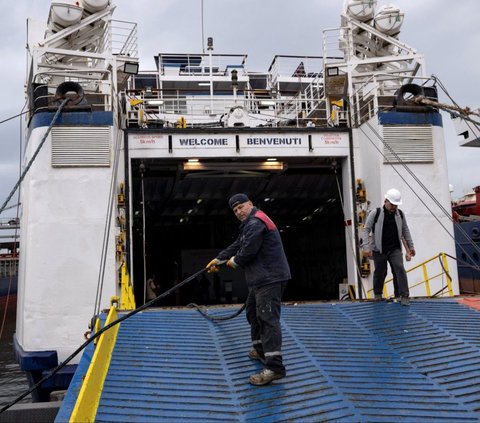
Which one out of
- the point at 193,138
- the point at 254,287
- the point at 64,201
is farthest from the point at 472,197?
the point at 254,287

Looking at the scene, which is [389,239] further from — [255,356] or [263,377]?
[263,377]

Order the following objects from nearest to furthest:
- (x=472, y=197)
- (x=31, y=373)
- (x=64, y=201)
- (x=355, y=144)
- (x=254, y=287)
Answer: (x=254, y=287)
(x=31, y=373)
(x=64, y=201)
(x=355, y=144)
(x=472, y=197)

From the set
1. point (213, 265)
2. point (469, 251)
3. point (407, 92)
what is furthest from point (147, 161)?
point (469, 251)

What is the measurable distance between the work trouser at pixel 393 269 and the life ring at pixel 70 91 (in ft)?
18.0

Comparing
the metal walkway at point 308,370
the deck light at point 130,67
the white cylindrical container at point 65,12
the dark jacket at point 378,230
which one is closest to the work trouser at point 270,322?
the metal walkway at point 308,370

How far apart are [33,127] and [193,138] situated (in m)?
2.84

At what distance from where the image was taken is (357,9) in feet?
37.4

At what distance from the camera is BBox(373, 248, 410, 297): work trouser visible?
7.06 meters

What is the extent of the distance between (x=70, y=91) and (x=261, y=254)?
5.87 meters

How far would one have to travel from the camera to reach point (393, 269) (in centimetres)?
723

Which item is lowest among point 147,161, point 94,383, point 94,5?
point 94,383

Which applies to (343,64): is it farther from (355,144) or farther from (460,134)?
(460,134)

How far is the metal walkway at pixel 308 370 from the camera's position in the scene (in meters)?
3.99

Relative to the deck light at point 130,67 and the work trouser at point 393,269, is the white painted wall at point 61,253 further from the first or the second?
the work trouser at point 393,269
